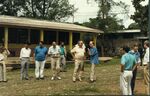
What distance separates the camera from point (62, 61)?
2681 cm

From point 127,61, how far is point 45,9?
52594 mm

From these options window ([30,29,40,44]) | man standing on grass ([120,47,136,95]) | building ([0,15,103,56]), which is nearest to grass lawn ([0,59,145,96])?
man standing on grass ([120,47,136,95])

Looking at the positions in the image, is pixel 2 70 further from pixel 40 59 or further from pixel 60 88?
pixel 60 88

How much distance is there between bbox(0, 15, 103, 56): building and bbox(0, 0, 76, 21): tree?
22542 mm

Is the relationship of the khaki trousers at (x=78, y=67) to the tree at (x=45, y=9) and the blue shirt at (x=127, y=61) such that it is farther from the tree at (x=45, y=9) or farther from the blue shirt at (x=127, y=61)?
the tree at (x=45, y=9)

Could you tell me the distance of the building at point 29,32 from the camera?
32.9 metres

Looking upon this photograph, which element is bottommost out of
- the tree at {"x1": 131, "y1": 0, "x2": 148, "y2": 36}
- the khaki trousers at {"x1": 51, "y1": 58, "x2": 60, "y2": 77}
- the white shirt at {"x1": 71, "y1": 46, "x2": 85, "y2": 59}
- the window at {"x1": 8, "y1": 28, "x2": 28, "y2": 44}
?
the window at {"x1": 8, "y1": 28, "x2": 28, "y2": 44}

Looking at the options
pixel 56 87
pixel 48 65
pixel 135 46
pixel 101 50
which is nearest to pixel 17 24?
pixel 48 65

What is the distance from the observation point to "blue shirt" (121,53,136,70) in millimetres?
13344

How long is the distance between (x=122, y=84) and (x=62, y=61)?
530 inches

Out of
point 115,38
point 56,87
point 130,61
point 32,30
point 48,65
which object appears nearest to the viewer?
point 130,61

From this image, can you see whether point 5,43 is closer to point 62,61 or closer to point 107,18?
point 62,61

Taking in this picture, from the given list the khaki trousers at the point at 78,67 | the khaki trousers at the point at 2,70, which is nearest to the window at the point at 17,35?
the khaki trousers at the point at 2,70

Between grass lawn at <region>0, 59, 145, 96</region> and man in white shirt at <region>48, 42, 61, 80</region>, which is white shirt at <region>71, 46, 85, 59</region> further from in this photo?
man in white shirt at <region>48, 42, 61, 80</region>
